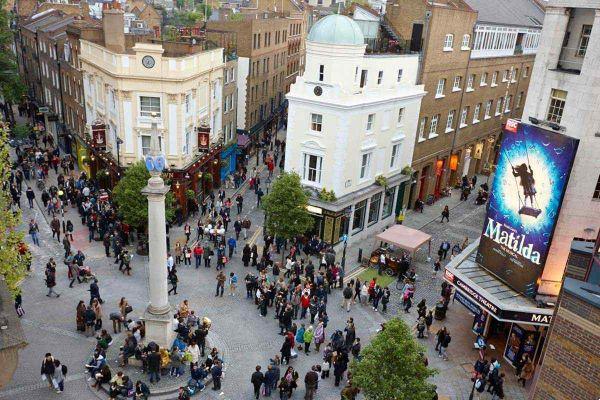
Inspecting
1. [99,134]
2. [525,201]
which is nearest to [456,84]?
[525,201]

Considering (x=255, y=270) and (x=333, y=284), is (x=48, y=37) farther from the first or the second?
(x=333, y=284)

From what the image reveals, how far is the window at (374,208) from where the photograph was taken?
34.3m

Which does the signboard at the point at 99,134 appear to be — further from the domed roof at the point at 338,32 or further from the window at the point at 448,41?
the window at the point at 448,41

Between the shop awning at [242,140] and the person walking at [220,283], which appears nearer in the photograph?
the person walking at [220,283]

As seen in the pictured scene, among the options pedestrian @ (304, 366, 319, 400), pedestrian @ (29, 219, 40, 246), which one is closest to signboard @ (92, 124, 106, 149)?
pedestrian @ (29, 219, 40, 246)

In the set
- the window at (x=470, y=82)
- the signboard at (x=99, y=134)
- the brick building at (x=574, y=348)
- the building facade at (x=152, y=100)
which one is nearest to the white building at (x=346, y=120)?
the building facade at (x=152, y=100)

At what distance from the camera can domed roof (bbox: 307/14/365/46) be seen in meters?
28.7

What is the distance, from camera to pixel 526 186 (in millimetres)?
21109

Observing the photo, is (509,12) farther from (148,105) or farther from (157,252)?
(157,252)

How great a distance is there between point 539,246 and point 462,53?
2115 cm

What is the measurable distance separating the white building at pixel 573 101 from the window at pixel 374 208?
44.9 feet

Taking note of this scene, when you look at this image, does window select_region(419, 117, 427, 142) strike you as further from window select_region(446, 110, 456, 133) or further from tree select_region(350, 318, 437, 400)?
tree select_region(350, 318, 437, 400)

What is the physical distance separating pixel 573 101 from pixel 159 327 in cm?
1807

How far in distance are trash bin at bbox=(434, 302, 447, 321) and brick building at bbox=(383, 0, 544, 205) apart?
1423 centimetres
